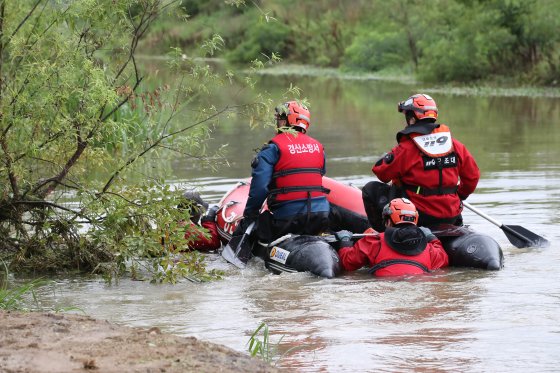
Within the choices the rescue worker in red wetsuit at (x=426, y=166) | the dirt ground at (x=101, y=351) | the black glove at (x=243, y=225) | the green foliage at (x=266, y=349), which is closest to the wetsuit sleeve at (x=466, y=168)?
the rescue worker in red wetsuit at (x=426, y=166)

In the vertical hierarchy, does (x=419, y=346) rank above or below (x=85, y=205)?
below

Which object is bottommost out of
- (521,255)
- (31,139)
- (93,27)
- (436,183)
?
(521,255)

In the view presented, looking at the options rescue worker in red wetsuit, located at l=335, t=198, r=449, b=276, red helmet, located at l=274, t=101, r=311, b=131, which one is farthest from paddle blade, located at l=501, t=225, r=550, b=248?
red helmet, located at l=274, t=101, r=311, b=131

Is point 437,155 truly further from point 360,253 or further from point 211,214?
point 211,214

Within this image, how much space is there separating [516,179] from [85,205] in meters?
7.14

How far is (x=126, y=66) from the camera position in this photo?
9227 mm

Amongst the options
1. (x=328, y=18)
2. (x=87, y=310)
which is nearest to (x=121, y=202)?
(x=87, y=310)

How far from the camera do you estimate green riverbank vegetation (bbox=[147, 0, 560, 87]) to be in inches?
1287

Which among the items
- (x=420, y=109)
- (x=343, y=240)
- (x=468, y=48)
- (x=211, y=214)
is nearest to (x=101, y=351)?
(x=343, y=240)

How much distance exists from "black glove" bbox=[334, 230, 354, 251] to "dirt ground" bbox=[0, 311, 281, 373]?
11.2ft

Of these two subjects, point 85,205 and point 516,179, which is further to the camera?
point 516,179

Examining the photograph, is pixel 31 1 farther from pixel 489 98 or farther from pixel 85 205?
pixel 489 98

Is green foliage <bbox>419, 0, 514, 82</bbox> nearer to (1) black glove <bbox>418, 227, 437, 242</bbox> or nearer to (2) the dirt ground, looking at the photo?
(1) black glove <bbox>418, 227, 437, 242</bbox>

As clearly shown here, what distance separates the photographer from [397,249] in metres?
8.91
